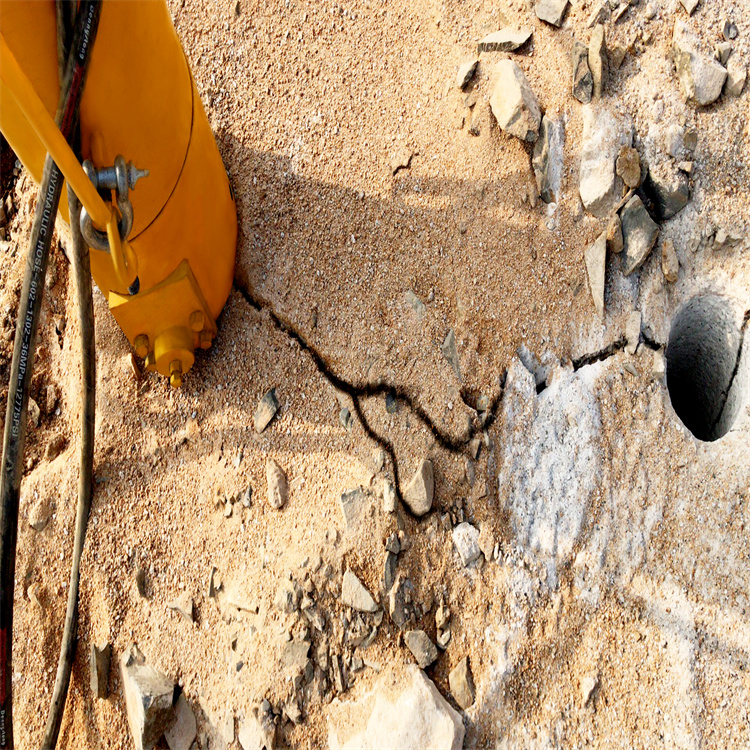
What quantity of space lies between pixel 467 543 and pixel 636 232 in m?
1.17

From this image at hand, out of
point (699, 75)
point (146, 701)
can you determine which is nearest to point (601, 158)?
point (699, 75)

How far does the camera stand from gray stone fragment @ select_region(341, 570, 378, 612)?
5.91 ft

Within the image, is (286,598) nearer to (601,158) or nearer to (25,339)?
(25,339)

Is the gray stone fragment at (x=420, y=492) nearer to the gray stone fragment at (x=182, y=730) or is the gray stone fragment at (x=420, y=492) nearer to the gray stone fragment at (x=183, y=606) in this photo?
the gray stone fragment at (x=183, y=606)

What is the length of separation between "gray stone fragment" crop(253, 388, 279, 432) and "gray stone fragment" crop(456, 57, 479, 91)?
49.4 inches

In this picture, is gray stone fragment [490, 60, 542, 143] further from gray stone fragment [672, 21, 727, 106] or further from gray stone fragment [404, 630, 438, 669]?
gray stone fragment [404, 630, 438, 669]

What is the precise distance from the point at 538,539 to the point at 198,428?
113cm

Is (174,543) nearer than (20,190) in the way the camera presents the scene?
Yes

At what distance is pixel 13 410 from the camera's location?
5.10ft

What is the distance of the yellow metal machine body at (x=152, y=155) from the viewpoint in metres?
1.37

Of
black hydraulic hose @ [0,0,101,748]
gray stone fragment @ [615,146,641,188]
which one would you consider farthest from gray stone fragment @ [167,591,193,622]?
gray stone fragment @ [615,146,641,188]

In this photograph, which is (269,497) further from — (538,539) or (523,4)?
(523,4)

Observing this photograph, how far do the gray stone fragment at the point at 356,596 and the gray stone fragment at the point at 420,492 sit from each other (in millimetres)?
263

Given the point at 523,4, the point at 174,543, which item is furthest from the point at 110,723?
the point at 523,4
